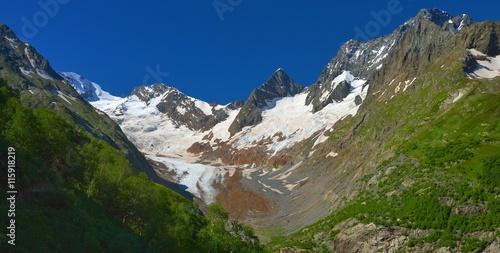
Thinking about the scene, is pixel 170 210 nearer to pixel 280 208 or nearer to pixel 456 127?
pixel 456 127

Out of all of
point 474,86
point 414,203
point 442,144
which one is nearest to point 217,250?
point 414,203

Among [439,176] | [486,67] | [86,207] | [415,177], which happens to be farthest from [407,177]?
[486,67]

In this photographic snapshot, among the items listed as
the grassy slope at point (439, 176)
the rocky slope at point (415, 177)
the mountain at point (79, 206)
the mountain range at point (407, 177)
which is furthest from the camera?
the mountain range at point (407, 177)

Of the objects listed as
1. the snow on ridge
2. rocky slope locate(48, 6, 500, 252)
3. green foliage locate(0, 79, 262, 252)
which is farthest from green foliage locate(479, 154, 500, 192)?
the snow on ridge

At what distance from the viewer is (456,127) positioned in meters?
86.1

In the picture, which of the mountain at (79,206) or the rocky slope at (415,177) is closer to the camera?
the mountain at (79,206)

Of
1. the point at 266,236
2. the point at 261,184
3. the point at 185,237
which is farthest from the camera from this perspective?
the point at 261,184

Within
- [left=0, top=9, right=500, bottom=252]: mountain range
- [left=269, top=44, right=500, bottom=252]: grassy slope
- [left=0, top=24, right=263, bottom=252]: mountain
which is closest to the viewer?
[left=0, top=24, right=263, bottom=252]: mountain

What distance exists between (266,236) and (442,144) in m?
50.6

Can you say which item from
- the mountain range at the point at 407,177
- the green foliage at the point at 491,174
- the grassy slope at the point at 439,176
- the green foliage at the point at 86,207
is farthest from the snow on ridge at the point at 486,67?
the green foliage at the point at 86,207

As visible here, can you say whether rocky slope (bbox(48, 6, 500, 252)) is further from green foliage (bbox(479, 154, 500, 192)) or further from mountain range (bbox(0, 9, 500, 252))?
green foliage (bbox(479, 154, 500, 192))

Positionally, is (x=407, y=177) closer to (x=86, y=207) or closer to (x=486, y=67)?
(x=86, y=207)

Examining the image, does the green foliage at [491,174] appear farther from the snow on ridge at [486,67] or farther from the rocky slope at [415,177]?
the snow on ridge at [486,67]

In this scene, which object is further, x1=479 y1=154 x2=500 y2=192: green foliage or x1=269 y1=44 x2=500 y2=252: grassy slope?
x1=479 y1=154 x2=500 y2=192: green foliage
